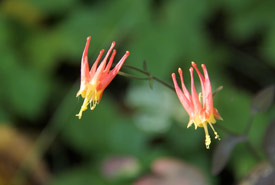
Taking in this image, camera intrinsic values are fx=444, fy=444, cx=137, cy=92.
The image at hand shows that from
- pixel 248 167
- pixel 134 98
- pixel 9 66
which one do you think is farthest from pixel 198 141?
pixel 9 66

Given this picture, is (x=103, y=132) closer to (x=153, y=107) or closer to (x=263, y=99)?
(x=153, y=107)

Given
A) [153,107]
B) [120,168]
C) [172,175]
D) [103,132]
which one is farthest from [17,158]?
[172,175]

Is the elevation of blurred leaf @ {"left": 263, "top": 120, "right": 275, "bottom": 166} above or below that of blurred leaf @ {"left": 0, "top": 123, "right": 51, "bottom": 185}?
above

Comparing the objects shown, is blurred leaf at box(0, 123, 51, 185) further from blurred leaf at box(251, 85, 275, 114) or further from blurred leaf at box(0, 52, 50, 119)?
blurred leaf at box(251, 85, 275, 114)

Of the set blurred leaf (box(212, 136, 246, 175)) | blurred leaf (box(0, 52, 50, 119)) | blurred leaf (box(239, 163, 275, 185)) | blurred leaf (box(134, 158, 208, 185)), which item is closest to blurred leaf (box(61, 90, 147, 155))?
blurred leaf (box(0, 52, 50, 119))

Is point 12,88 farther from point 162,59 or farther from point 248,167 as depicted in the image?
point 248,167
